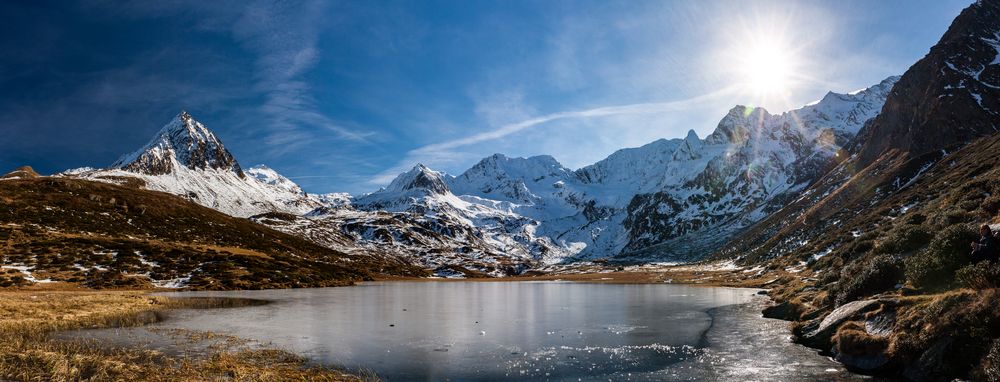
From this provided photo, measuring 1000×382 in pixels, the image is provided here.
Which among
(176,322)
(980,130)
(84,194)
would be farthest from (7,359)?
(980,130)

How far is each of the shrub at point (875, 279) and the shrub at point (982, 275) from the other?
33.6 feet

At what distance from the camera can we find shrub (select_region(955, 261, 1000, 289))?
2233 cm

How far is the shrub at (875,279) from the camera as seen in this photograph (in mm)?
34156

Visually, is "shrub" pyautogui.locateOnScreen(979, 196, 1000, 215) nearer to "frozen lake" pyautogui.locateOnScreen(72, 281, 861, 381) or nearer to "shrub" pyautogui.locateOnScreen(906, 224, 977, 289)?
"shrub" pyautogui.locateOnScreen(906, 224, 977, 289)

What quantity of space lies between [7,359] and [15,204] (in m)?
182

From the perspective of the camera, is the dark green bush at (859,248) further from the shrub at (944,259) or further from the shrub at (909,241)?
the shrub at (944,259)

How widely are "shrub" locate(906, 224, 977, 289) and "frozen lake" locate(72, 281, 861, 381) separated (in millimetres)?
7878

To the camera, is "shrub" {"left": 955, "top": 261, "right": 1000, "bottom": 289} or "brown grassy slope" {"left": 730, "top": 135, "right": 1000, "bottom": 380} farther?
"shrub" {"left": 955, "top": 261, "right": 1000, "bottom": 289}

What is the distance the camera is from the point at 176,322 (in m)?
46.1

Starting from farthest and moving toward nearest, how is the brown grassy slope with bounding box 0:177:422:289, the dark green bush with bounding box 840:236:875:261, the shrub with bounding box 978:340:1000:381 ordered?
1. the brown grassy slope with bounding box 0:177:422:289
2. the dark green bush with bounding box 840:236:875:261
3. the shrub with bounding box 978:340:1000:381

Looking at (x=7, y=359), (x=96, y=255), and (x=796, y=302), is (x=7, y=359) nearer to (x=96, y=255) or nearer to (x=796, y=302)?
(x=796, y=302)

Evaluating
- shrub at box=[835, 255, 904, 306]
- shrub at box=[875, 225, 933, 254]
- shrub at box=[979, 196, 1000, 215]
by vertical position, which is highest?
shrub at box=[979, 196, 1000, 215]

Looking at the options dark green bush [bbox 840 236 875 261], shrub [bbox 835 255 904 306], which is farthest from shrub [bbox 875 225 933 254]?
dark green bush [bbox 840 236 875 261]

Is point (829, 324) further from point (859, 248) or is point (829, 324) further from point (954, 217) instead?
point (859, 248)
